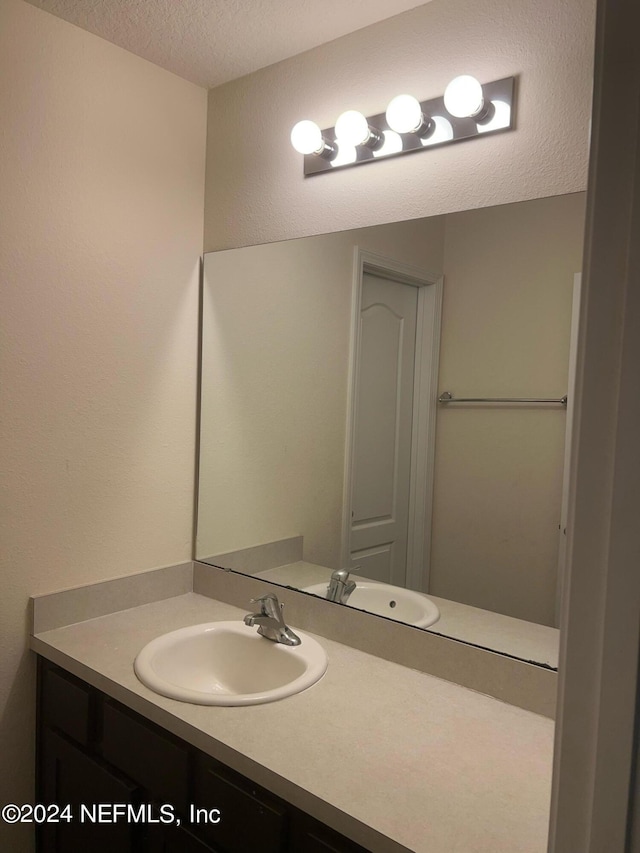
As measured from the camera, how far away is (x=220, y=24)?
170 centimetres

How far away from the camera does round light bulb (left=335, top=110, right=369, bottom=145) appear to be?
1.65 metres

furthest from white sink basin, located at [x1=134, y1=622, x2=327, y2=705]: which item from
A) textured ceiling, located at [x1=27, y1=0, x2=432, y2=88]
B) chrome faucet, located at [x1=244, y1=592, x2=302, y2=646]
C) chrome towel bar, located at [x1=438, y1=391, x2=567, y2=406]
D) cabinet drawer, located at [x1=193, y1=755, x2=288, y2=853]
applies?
textured ceiling, located at [x1=27, y1=0, x2=432, y2=88]

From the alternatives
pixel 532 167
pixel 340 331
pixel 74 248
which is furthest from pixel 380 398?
pixel 74 248

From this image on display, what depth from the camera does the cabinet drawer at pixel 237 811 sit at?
3.85 feet

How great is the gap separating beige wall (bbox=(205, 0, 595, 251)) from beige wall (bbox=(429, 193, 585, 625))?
0.10 metres

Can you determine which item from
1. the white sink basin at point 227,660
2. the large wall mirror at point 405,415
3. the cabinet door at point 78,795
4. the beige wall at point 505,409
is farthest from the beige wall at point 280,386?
the cabinet door at point 78,795

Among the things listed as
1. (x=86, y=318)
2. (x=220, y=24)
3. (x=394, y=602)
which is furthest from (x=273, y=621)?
(x=220, y=24)

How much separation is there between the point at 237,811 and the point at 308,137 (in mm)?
1625

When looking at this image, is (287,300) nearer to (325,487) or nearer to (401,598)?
(325,487)

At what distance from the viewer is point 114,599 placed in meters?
1.92

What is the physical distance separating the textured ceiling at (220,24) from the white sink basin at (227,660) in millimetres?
1626

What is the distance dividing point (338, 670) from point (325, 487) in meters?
0.50

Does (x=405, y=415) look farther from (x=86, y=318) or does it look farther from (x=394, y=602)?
(x=86, y=318)

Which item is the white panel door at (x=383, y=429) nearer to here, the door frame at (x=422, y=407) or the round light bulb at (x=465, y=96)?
the door frame at (x=422, y=407)
